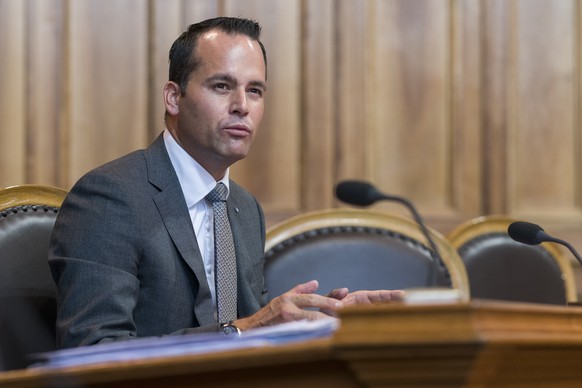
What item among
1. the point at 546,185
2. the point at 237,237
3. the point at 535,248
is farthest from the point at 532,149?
the point at 237,237

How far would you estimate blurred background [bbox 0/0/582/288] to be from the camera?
352 centimetres

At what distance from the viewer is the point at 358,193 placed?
5.74 feet

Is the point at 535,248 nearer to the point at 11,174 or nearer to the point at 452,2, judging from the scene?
the point at 452,2

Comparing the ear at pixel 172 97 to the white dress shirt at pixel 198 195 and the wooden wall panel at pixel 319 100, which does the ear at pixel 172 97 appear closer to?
the white dress shirt at pixel 198 195

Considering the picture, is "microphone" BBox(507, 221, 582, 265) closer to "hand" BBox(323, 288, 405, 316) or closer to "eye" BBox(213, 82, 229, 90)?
"hand" BBox(323, 288, 405, 316)

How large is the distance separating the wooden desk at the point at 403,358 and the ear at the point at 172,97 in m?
1.50

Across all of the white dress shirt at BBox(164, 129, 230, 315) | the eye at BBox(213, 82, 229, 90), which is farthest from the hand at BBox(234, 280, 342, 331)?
the eye at BBox(213, 82, 229, 90)

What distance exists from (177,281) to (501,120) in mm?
1987

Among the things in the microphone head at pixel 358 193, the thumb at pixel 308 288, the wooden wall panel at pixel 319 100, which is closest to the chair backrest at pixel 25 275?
the thumb at pixel 308 288

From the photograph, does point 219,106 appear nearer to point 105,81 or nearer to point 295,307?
point 295,307

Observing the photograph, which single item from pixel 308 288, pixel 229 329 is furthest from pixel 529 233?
pixel 229 329

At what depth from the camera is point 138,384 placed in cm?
130

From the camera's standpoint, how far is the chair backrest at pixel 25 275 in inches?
86.6

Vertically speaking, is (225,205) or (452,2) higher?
(452,2)
